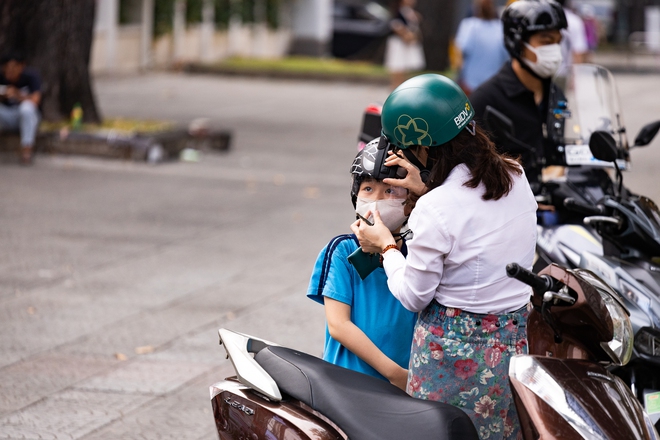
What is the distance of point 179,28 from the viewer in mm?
23969

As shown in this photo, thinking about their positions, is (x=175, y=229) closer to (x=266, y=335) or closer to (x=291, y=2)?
(x=266, y=335)

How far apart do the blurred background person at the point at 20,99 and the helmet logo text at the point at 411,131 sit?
30.0 ft

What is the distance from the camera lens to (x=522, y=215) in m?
2.87

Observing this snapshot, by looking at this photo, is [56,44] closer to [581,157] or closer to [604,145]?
[581,157]

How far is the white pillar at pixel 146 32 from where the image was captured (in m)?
22.5

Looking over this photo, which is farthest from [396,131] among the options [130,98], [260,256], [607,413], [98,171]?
[130,98]

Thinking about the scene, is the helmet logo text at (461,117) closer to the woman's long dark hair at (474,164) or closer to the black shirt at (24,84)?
the woman's long dark hair at (474,164)

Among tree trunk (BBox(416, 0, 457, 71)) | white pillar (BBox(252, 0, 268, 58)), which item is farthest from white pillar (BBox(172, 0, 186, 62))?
tree trunk (BBox(416, 0, 457, 71))

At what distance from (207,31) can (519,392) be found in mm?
23462

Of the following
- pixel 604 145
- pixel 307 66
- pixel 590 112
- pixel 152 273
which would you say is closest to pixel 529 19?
pixel 590 112

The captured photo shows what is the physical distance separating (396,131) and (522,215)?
435 millimetres

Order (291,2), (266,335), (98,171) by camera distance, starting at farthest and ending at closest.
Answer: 1. (291,2)
2. (98,171)
3. (266,335)

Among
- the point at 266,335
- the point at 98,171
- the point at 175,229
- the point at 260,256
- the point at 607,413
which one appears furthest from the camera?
the point at 98,171

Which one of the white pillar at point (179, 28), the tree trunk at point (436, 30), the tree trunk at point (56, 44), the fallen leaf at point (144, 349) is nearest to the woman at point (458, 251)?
the fallen leaf at point (144, 349)
